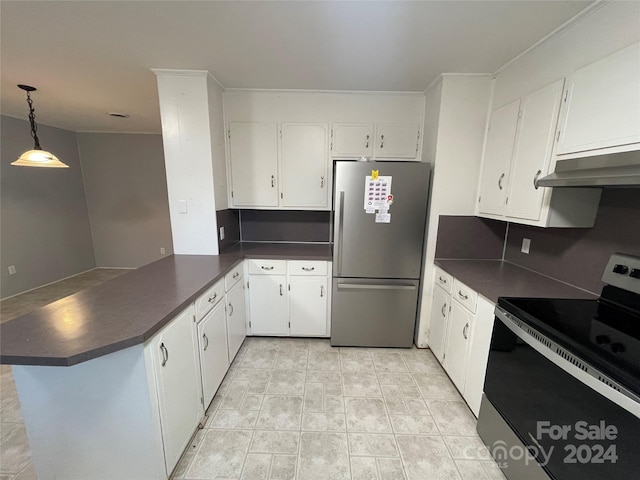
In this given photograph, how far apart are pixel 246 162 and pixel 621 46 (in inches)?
101

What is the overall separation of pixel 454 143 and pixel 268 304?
89.1 inches

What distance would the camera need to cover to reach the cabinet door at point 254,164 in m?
2.51

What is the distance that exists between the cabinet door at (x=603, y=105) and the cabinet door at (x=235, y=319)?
2458 mm

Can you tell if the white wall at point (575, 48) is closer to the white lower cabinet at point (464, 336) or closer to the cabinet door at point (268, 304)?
the white lower cabinet at point (464, 336)

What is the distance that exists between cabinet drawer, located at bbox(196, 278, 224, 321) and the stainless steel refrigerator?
3.26 feet

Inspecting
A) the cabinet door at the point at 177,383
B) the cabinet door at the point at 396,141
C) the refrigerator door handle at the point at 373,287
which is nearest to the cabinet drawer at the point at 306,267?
the refrigerator door handle at the point at 373,287

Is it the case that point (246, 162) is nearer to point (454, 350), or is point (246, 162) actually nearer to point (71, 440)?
point (71, 440)

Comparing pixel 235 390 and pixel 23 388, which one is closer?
pixel 23 388

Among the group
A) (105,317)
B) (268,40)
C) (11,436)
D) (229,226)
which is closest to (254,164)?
(229,226)

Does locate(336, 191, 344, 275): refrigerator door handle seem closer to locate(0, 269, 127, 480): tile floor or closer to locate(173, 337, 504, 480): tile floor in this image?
locate(173, 337, 504, 480): tile floor

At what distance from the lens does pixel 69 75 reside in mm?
2107

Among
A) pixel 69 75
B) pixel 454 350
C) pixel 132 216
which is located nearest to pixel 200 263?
pixel 69 75

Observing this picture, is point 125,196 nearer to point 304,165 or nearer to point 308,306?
point 304,165

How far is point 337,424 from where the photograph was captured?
1655 mm
